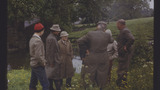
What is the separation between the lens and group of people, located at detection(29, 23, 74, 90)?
400 centimetres

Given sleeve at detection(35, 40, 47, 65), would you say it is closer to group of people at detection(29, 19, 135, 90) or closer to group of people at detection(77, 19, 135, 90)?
group of people at detection(29, 19, 135, 90)

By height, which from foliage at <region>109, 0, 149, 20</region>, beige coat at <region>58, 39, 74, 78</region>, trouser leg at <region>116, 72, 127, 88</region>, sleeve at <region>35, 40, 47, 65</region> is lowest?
trouser leg at <region>116, 72, 127, 88</region>

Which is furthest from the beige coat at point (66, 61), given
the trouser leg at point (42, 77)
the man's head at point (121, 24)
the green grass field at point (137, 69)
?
the man's head at point (121, 24)

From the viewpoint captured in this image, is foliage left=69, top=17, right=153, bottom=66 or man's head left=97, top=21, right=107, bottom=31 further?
foliage left=69, top=17, right=153, bottom=66

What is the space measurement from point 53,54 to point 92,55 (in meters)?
0.94

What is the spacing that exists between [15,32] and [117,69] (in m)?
Answer: 4.91

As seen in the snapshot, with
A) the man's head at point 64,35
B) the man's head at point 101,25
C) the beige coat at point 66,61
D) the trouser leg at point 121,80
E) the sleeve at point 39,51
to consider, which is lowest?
the trouser leg at point 121,80

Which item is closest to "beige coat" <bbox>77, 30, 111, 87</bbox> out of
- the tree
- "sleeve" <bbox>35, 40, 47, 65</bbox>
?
the tree

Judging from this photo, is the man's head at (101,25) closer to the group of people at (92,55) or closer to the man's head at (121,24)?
the group of people at (92,55)

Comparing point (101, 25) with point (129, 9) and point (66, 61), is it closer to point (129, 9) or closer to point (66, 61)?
point (129, 9)

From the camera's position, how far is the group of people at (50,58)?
4004 millimetres

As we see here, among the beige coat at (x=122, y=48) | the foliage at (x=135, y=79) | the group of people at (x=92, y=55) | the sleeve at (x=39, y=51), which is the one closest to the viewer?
the sleeve at (x=39, y=51)

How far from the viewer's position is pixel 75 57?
15.8 feet

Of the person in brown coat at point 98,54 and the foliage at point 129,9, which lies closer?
the person in brown coat at point 98,54
